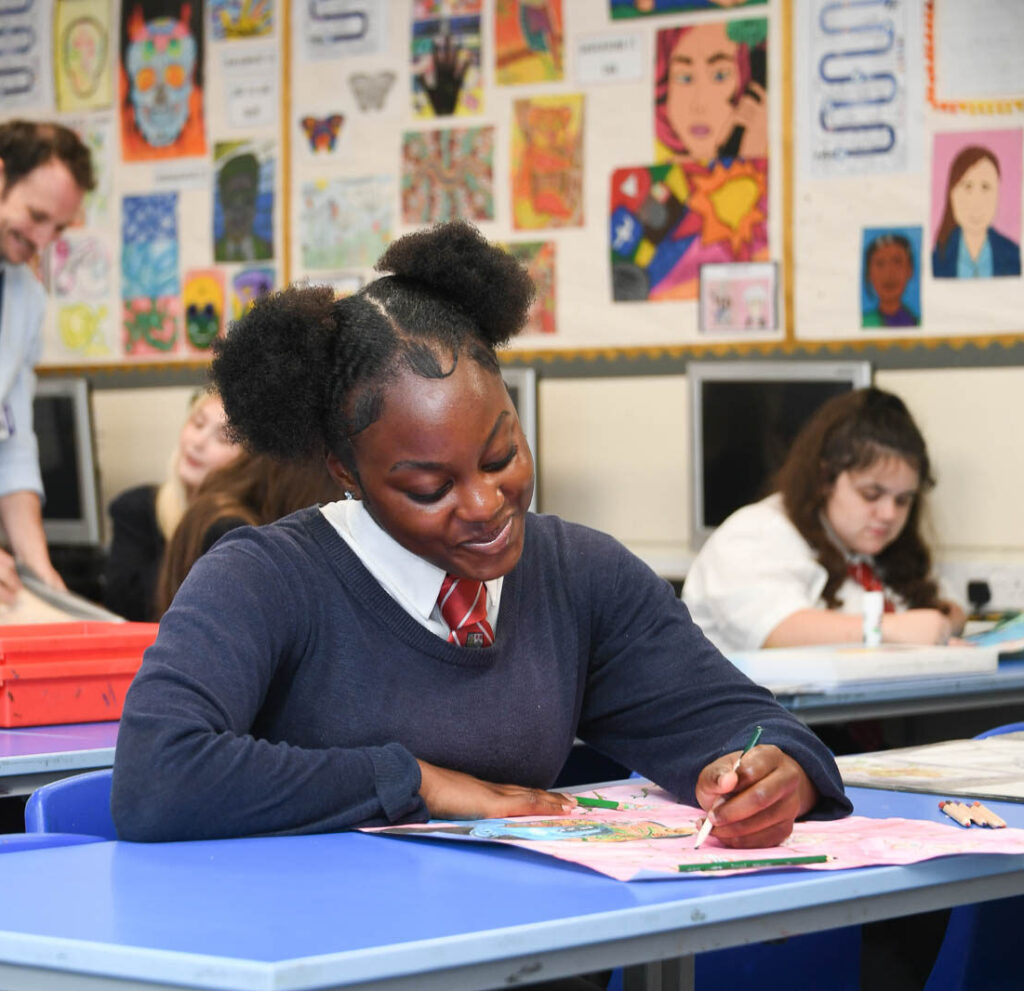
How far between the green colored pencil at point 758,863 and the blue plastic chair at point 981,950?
447mm

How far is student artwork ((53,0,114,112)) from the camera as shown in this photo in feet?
16.3

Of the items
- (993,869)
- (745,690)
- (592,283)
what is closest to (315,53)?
(592,283)

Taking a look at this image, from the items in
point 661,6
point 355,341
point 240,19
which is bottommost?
point 355,341

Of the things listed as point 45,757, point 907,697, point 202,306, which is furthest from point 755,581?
point 202,306

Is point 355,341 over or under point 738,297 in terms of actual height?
under

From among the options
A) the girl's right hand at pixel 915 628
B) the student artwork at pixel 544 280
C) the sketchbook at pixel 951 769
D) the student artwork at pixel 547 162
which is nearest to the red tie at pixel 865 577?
the girl's right hand at pixel 915 628

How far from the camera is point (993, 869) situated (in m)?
1.27

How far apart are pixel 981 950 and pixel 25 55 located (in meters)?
4.39

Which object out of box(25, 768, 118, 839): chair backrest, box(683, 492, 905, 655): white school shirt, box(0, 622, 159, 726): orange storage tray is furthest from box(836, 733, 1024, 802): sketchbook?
box(683, 492, 905, 655): white school shirt

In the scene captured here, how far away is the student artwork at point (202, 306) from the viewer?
15.7ft

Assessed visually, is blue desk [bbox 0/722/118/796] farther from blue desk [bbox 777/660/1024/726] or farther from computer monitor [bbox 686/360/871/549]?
computer monitor [bbox 686/360/871/549]

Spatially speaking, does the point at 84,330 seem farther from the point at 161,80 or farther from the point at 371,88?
the point at 371,88

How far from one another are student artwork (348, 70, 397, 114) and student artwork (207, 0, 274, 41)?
339 mm

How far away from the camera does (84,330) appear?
501cm
